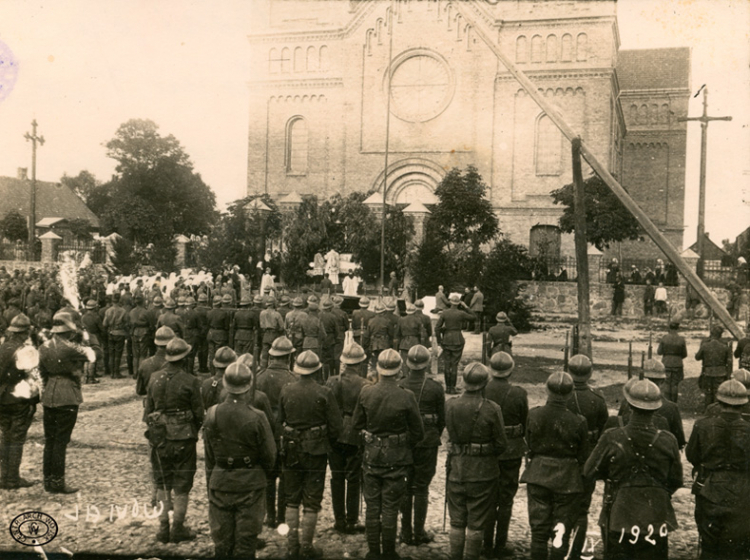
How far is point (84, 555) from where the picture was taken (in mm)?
5645

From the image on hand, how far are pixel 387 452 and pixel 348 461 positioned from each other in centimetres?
84

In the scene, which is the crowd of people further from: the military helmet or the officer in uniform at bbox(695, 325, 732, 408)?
the officer in uniform at bbox(695, 325, 732, 408)

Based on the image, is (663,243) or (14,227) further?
(14,227)

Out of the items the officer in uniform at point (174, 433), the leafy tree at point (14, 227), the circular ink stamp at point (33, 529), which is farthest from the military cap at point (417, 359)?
the leafy tree at point (14, 227)

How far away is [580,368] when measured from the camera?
19.3 ft

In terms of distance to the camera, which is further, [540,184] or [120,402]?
[540,184]

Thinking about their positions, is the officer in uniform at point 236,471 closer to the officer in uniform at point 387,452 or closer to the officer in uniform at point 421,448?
the officer in uniform at point 387,452

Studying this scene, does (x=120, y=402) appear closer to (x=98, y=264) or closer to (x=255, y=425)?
(x=255, y=425)

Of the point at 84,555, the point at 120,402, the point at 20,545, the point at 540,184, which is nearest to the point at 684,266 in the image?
the point at 84,555

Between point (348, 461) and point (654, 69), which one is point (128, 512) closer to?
point (348, 461)

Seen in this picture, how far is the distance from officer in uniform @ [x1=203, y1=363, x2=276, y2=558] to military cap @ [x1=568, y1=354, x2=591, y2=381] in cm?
274

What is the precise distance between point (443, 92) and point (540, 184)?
6.50 meters

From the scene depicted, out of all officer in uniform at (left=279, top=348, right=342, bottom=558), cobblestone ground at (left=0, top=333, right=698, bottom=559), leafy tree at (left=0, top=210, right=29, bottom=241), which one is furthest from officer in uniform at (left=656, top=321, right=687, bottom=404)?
leafy tree at (left=0, top=210, right=29, bottom=241)

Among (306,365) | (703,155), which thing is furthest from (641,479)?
(703,155)
